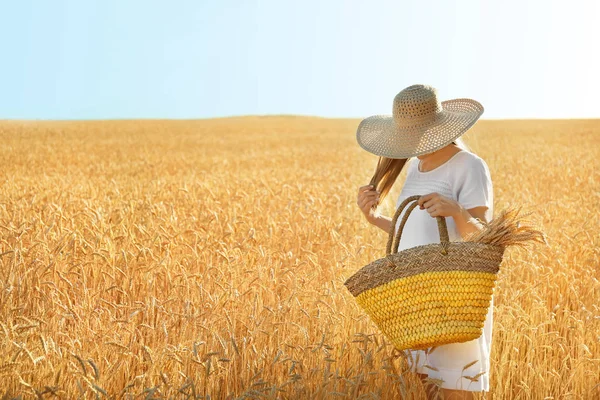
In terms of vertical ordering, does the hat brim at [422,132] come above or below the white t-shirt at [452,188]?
above

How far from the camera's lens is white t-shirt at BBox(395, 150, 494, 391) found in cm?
258

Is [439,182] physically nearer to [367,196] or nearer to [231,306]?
[367,196]

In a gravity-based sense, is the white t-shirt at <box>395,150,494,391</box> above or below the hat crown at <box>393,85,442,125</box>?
below

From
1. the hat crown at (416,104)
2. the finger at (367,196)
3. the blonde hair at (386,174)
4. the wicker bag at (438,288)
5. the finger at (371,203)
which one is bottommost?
the wicker bag at (438,288)

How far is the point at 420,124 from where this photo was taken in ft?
8.93

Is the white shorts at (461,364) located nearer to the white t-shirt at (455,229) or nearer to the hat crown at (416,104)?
the white t-shirt at (455,229)

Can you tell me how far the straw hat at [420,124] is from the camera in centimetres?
262

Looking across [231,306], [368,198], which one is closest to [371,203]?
[368,198]

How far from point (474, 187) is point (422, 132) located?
327 millimetres

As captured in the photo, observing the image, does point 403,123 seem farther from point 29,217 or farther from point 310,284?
point 29,217

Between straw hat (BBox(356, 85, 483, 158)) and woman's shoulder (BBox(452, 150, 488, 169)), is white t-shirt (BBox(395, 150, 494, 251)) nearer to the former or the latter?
woman's shoulder (BBox(452, 150, 488, 169))

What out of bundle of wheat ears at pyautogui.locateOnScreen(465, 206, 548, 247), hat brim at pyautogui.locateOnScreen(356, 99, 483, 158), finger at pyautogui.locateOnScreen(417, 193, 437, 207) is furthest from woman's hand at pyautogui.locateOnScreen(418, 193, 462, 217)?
hat brim at pyautogui.locateOnScreen(356, 99, 483, 158)

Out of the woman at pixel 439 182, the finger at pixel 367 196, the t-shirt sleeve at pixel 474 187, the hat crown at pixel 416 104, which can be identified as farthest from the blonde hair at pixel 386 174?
the t-shirt sleeve at pixel 474 187

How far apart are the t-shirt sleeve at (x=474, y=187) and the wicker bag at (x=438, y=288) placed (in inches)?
11.6
